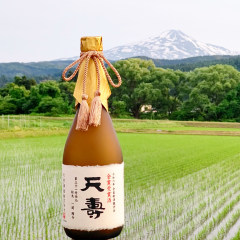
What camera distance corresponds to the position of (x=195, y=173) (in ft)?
29.6

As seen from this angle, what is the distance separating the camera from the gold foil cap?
8.93 ft

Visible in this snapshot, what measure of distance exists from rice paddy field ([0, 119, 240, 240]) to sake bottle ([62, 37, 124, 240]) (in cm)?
135

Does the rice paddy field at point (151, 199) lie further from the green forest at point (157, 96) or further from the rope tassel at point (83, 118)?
the green forest at point (157, 96)

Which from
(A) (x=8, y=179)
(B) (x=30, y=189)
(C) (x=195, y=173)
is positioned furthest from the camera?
(C) (x=195, y=173)

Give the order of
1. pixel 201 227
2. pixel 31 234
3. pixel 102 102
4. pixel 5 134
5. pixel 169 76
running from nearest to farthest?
pixel 102 102, pixel 31 234, pixel 201 227, pixel 5 134, pixel 169 76

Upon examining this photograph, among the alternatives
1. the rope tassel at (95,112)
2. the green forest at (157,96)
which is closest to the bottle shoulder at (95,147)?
the rope tassel at (95,112)

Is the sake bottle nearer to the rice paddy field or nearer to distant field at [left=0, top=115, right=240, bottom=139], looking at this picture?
the rice paddy field

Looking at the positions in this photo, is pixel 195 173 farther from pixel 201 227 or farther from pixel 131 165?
pixel 201 227

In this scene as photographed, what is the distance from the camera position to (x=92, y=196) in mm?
2539

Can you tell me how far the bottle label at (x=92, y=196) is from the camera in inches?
100.0

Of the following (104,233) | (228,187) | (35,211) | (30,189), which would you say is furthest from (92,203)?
(228,187)

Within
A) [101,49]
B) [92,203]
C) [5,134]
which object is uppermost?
[101,49]

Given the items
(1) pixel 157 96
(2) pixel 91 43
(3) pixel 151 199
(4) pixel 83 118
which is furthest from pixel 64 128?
(4) pixel 83 118

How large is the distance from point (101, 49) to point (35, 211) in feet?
9.55
